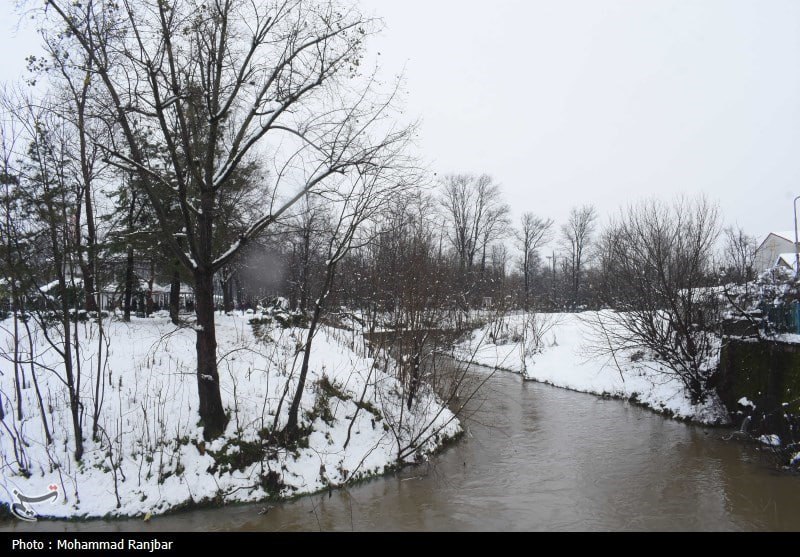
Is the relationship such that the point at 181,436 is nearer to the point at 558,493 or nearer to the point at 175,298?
the point at 558,493

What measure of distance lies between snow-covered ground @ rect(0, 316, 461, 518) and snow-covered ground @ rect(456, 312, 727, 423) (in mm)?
2805

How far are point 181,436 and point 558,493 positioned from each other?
6568 millimetres

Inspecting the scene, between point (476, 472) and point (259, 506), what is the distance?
4.10m

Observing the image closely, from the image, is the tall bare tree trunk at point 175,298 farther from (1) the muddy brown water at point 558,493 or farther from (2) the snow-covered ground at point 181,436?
(1) the muddy brown water at point 558,493

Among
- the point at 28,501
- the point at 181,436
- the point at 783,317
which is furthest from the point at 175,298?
the point at 783,317

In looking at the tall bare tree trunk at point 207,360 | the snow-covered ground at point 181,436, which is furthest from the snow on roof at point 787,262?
the tall bare tree trunk at point 207,360

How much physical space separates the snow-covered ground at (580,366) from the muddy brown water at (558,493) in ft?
6.20

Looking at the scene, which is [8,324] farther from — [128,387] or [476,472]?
[476,472]

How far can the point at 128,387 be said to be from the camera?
9602mm

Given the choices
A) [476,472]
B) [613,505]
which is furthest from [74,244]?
[613,505]

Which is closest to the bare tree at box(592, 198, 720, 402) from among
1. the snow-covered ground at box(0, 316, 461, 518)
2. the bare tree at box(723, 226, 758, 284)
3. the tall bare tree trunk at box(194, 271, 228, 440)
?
the bare tree at box(723, 226, 758, 284)

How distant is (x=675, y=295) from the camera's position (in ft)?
45.5

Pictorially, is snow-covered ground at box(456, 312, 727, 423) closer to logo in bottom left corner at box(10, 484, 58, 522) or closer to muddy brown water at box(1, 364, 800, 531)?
muddy brown water at box(1, 364, 800, 531)
